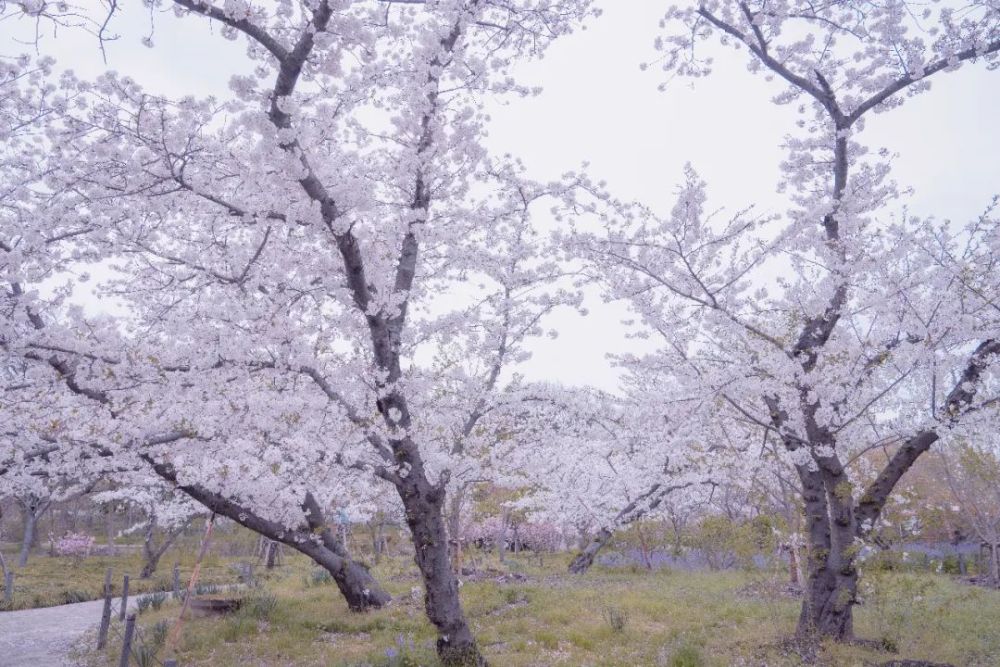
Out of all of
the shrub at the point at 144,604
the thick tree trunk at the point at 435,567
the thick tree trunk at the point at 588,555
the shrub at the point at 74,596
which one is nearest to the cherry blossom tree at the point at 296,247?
the thick tree trunk at the point at 435,567

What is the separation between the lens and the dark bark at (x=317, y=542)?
29.3 ft

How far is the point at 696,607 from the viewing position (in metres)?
9.99

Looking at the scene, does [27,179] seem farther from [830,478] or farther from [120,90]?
[830,478]

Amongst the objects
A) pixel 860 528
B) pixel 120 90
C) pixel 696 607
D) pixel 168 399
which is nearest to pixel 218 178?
pixel 120 90

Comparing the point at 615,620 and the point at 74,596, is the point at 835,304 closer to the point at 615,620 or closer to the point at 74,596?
the point at 615,620

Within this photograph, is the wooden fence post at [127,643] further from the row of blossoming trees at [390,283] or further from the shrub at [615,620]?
the shrub at [615,620]

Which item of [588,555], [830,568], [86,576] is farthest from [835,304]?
[86,576]

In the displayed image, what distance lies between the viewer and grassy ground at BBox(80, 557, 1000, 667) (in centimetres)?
668

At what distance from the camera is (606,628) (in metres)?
8.22

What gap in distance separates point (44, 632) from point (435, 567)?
10.1m

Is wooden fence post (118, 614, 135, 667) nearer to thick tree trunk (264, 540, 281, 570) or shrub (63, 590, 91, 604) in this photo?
shrub (63, 590, 91, 604)

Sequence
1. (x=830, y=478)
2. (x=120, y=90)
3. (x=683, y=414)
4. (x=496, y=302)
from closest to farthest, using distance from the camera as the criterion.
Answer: (x=120, y=90) → (x=830, y=478) → (x=683, y=414) → (x=496, y=302)

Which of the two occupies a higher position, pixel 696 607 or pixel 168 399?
pixel 168 399

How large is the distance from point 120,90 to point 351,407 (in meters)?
3.53
